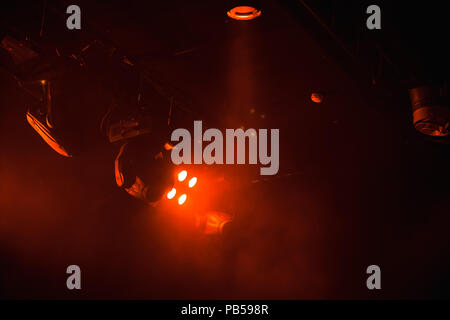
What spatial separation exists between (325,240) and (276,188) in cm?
75

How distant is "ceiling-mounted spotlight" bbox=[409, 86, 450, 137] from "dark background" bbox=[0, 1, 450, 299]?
0.11 m

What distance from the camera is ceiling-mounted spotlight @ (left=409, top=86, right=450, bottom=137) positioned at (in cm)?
256

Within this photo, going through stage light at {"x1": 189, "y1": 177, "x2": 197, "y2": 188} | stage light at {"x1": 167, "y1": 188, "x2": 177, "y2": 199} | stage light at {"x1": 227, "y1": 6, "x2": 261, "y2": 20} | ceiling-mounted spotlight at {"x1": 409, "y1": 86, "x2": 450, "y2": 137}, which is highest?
stage light at {"x1": 227, "y1": 6, "x2": 261, "y2": 20}

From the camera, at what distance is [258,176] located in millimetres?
4715

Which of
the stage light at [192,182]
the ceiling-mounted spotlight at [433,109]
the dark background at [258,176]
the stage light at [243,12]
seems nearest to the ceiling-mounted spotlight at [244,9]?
the stage light at [243,12]

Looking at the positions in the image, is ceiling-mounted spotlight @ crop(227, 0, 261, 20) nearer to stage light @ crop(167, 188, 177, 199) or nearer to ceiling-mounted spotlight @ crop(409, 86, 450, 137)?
ceiling-mounted spotlight @ crop(409, 86, 450, 137)

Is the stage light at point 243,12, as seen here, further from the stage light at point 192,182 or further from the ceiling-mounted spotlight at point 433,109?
the stage light at point 192,182

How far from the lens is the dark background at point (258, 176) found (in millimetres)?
2637

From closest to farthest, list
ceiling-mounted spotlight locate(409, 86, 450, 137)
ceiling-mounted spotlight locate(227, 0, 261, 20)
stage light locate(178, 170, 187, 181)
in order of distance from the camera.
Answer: ceiling-mounted spotlight locate(227, 0, 261, 20) → ceiling-mounted spotlight locate(409, 86, 450, 137) → stage light locate(178, 170, 187, 181)

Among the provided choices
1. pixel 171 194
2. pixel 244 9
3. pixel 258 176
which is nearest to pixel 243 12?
pixel 244 9

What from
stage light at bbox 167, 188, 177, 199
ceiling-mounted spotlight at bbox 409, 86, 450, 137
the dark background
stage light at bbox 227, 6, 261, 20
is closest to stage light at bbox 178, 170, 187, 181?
stage light at bbox 167, 188, 177, 199

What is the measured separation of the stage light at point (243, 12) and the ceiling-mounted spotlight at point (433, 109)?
1.05 m

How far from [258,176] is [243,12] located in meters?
2.56

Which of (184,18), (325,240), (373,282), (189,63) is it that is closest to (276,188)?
(325,240)
